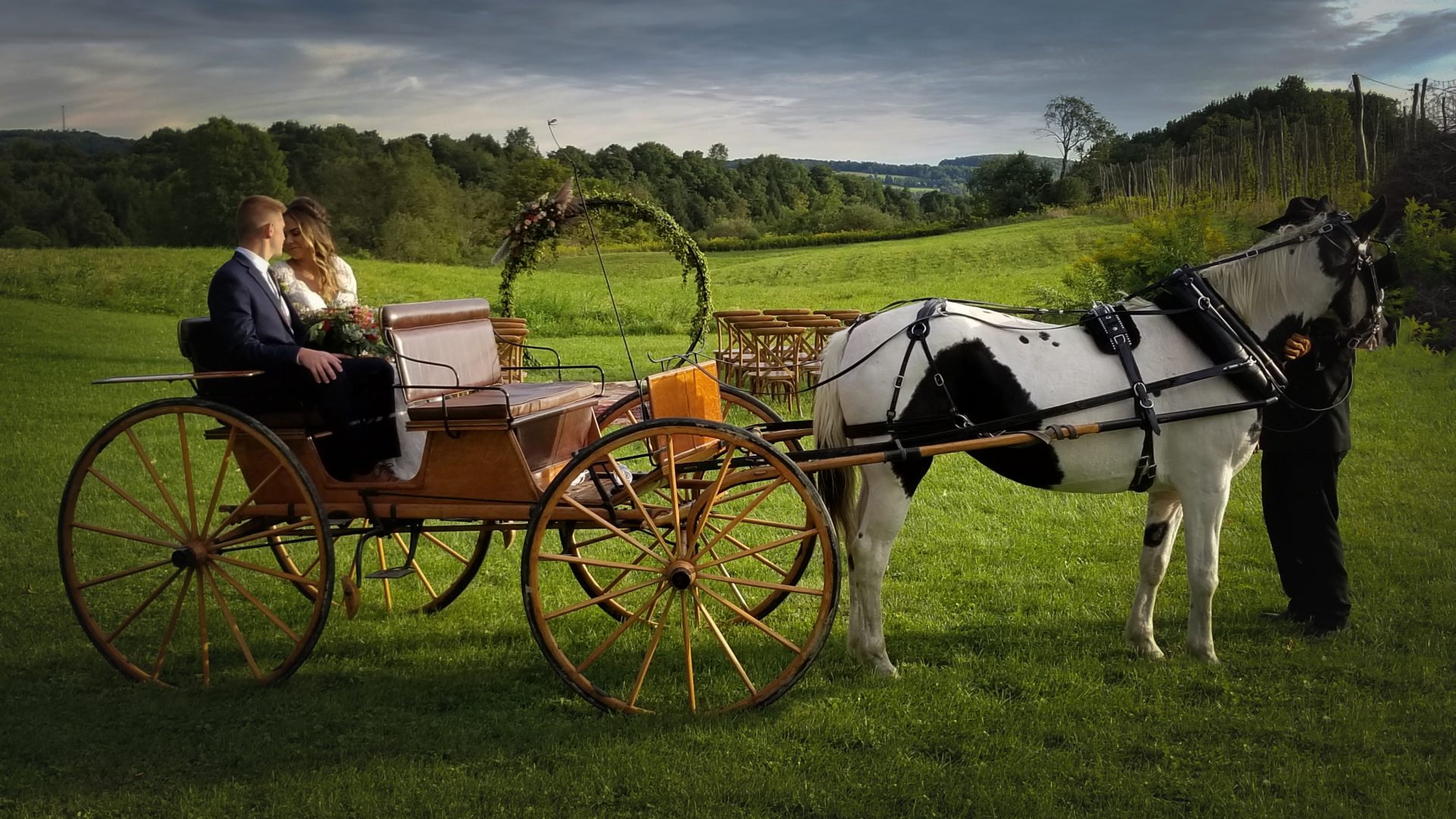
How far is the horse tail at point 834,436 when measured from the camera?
4602 mm

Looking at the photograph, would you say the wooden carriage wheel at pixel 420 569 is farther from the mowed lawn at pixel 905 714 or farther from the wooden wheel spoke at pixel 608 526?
the wooden wheel spoke at pixel 608 526

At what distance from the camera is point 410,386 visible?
441 centimetres

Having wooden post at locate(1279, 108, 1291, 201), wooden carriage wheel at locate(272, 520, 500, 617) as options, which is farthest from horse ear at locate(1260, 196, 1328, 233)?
wooden post at locate(1279, 108, 1291, 201)

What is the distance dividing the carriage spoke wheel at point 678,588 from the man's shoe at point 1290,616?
2377 millimetres

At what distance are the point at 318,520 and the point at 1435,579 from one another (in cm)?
605

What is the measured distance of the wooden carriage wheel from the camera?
17.7ft

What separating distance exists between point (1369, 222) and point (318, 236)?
200 inches

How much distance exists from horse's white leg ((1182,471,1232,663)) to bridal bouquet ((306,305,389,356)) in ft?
12.3

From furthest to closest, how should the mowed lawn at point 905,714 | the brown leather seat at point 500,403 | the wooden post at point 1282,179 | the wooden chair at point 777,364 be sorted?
the wooden post at point 1282,179, the wooden chair at point 777,364, the brown leather seat at point 500,403, the mowed lawn at point 905,714

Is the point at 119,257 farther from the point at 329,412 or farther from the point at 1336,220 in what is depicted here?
the point at 1336,220

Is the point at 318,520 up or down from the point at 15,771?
A: up

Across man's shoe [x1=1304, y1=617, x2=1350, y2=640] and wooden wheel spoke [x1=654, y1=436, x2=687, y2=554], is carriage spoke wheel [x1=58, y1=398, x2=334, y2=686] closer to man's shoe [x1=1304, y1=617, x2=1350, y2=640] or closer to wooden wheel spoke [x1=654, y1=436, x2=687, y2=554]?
wooden wheel spoke [x1=654, y1=436, x2=687, y2=554]

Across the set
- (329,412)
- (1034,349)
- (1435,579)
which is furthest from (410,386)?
(1435,579)

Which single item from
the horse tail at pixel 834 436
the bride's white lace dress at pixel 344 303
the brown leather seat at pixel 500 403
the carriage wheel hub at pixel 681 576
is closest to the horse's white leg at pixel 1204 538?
the horse tail at pixel 834 436
